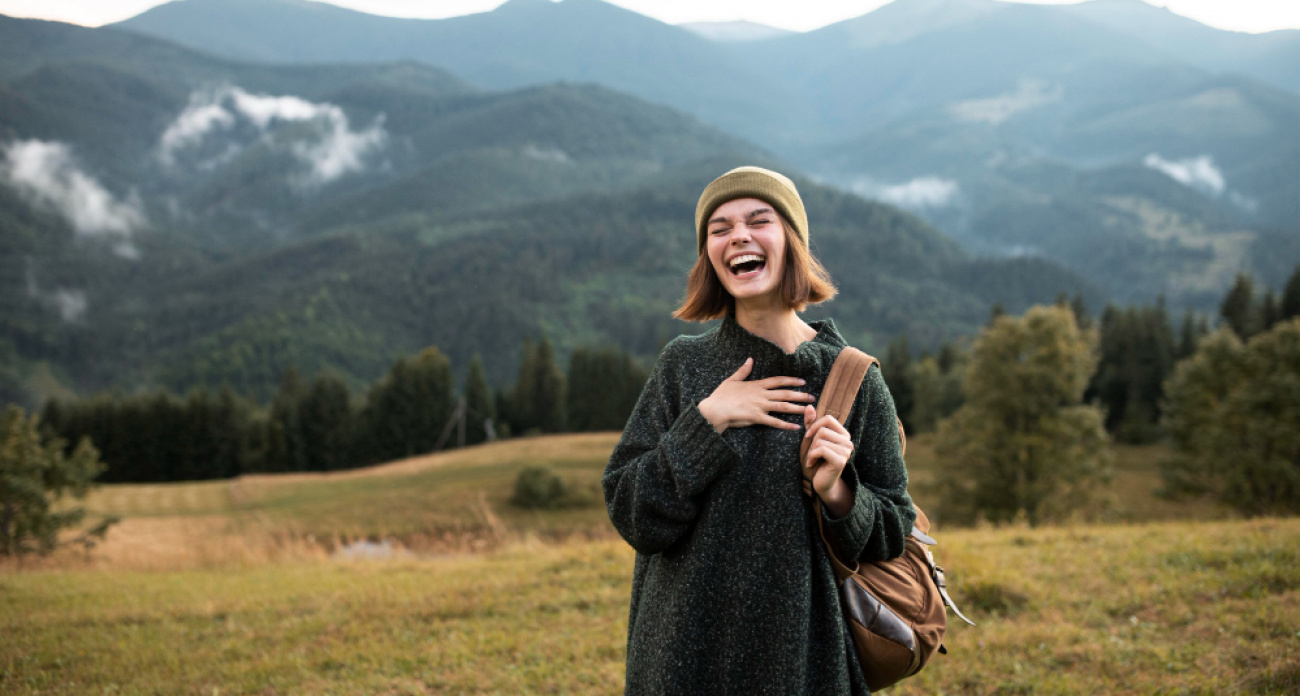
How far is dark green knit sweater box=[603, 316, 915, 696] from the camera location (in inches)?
106

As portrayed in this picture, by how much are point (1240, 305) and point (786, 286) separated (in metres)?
69.9

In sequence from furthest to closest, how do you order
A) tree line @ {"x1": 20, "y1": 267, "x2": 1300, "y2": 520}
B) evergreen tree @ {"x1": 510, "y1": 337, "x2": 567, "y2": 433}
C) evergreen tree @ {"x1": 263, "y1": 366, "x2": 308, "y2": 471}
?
evergreen tree @ {"x1": 510, "y1": 337, "x2": 567, "y2": 433}
evergreen tree @ {"x1": 263, "y1": 366, "x2": 308, "y2": 471}
tree line @ {"x1": 20, "y1": 267, "x2": 1300, "y2": 520}

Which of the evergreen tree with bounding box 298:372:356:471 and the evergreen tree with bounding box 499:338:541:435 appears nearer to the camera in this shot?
the evergreen tree with bounding box 298:372:356:471

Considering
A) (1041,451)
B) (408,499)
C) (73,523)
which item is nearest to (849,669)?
(73,523)

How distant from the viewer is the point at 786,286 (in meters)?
2.94

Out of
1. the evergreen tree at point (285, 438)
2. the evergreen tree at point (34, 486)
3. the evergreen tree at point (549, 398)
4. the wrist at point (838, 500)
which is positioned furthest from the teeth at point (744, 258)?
the evergreen tree at point (549, 398)

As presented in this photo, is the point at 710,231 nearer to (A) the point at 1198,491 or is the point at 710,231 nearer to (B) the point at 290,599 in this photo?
(B) the point at 290,599

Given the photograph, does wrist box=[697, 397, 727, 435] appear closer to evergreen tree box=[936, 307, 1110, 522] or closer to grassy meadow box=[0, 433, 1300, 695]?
grassy meadow box=[0, 433, 1300, 695]

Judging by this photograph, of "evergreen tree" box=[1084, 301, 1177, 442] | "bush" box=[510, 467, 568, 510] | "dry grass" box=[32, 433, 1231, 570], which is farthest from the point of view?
"evergreen tree" box=[1084, 301, 1177, 442]

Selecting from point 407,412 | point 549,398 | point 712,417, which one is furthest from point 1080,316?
point 712,417

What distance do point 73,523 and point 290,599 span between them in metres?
15.0

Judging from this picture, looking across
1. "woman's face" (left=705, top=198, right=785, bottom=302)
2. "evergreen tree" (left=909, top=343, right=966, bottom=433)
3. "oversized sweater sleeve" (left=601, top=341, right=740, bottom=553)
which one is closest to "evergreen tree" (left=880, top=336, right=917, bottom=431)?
"evergreen tree" (left=909, top=343, right=966, bottom=433)

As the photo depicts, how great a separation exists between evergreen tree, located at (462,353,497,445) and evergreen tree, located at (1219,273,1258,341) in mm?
66963

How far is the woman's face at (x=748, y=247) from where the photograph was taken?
113 inches
